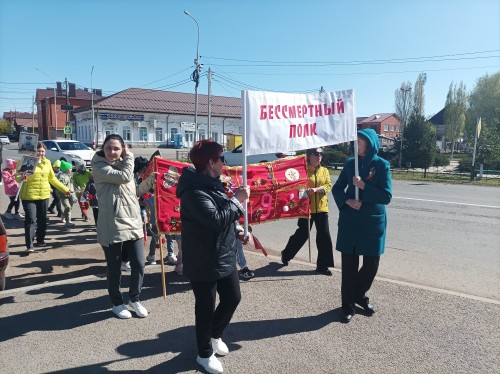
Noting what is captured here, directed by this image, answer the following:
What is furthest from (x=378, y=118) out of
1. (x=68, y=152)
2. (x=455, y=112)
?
(x=68, y=152)

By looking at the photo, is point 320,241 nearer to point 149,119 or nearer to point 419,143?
point 419,143

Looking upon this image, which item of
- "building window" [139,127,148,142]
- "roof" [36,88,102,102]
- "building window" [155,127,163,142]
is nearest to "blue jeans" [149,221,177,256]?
"building window" [139,127,148,142]

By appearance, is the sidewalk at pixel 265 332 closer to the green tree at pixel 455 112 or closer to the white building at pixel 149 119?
the white building at pixel 149 119

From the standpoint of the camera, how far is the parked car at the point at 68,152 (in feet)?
70.3

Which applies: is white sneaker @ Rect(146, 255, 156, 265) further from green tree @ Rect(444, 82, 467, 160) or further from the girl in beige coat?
green tree @ Rect(444, 82, 467, 160)

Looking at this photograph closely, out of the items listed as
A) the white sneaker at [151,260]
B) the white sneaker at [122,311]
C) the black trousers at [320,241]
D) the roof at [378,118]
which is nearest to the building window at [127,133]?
the white sneaker at [151,260]

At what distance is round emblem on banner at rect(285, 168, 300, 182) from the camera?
5.92 metres

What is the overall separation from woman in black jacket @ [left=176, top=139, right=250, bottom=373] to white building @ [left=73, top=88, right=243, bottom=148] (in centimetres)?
4501

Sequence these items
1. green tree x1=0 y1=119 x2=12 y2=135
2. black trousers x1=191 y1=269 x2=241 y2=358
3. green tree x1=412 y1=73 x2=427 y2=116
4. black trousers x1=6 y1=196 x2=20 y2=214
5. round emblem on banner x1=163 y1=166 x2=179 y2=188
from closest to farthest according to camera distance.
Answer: black trousers x1=191 y1=269 x2=241 y2=358
round emblem on banner x1=163 y1=166 x2=179 y2=188
black trousers x1=6 y1=196 x2=20 y2=214
green tree x1=412 y1=73 x2=427 y2=116
green tree x1=0 y1=119 x2=12 y2=135

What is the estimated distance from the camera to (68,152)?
72.1 ft

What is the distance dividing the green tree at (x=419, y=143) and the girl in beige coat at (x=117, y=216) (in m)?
27.9

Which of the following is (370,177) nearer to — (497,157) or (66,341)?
(66,341)

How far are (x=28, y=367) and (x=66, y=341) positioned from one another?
435mm

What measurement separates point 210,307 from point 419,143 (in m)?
29.2
